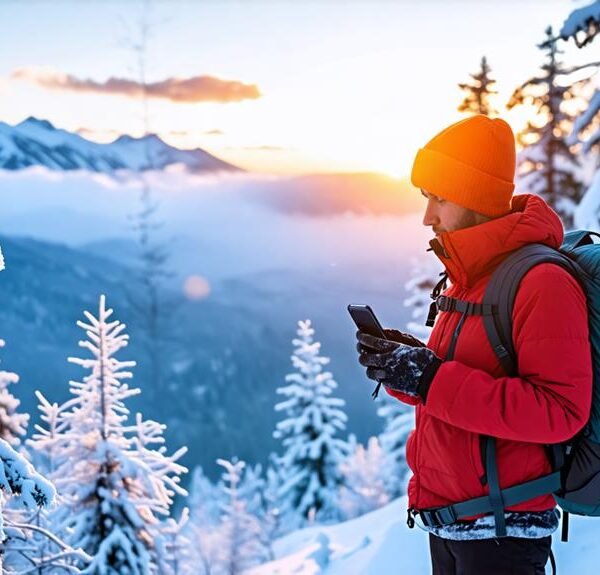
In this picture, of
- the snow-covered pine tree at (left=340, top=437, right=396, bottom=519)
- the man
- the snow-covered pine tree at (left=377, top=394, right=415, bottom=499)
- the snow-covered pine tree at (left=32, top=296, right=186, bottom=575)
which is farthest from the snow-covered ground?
the snow-covered pine tree at (left=340, top=437, right=396, bottom=519)

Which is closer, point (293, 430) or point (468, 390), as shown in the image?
point (468, 390)

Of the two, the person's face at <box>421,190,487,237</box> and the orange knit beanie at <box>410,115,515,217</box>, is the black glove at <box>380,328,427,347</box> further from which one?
the orange knit beanie at <box>410,115,515,217</box>

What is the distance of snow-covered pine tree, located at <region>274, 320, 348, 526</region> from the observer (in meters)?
26.5

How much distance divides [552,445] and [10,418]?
33.4 feet

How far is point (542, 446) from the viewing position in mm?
2396

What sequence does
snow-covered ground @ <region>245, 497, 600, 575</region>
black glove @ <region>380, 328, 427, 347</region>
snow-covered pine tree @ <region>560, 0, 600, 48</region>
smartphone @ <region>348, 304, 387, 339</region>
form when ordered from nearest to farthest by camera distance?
smartphone @ <region>348, 304, 387, 339</region>
black glove @ <region>380, 328, 427, 347</region>
snow-covered ground @ <region>245, 497, 600, 575</region>
snow-covered pine tree @ <region>560, 0, 600, 48</region>

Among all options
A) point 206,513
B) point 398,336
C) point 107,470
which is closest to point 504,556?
point 398,336

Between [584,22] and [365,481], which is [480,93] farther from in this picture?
[365,481]

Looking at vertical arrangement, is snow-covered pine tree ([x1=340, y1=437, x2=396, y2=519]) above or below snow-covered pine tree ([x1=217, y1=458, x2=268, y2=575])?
below

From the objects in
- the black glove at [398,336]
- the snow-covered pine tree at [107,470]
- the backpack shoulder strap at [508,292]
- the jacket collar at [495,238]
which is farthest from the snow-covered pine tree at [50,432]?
the backpack shoulder strap at [508,292]

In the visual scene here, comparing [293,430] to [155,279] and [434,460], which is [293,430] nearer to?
[155,279]

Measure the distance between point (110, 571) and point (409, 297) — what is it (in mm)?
17094

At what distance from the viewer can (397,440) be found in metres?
25.9

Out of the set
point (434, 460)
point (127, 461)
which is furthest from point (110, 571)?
point (434, 460)
